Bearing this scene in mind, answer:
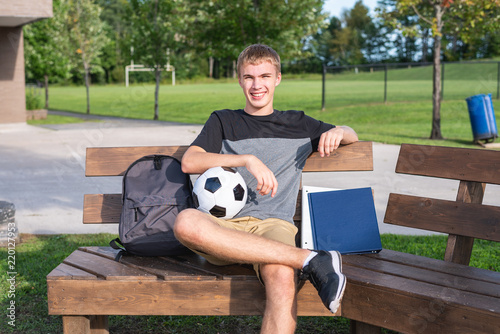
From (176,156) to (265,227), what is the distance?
83cm

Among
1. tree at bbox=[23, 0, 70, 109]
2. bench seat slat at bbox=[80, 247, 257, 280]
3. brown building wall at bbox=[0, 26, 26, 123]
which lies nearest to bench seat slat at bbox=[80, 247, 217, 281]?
bench seat slat at bbox=[80, 247, 257, 280]

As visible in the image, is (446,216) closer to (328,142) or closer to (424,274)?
(424,274)

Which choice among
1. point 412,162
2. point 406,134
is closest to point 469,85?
point 406,134

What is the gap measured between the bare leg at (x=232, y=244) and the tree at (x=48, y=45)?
2590 centimetres

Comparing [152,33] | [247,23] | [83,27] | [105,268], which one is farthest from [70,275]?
[83,27]

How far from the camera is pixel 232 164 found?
3.01 meters

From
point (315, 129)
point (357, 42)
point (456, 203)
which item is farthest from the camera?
point (357, 42)

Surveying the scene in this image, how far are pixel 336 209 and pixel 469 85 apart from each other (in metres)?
29.7

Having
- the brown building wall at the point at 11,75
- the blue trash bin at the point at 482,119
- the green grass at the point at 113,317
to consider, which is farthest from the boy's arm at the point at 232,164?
the brown building wall at the point at 11,75

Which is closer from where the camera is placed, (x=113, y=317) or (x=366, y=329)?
(x=366, y=329)

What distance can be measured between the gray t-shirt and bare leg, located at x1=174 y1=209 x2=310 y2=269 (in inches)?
21.6

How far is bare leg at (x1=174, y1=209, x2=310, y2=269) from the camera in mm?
2561

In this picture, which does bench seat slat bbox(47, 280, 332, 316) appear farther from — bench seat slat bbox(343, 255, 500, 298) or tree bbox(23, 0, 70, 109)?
tree bbox(23, 0, 70, 109)

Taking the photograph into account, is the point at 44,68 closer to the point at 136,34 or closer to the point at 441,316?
the point at 136,34
